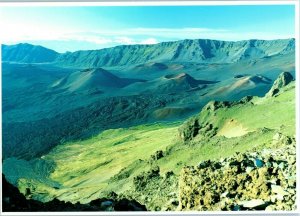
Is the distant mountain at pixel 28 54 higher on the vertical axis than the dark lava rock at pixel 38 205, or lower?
higher

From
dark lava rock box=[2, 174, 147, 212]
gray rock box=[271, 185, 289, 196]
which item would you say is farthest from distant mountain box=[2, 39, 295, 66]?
dark lava rock box=[2, 174, 147, 212]

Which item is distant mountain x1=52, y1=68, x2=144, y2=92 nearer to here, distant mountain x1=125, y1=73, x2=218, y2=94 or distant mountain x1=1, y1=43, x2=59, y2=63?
distant mountain x1=125, y1=73, x2=218, y2=94

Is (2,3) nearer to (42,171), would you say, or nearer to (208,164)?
(208,164)

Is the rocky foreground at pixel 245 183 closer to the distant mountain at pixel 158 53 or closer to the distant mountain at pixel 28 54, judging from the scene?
the distant mountain at pixel 158 53

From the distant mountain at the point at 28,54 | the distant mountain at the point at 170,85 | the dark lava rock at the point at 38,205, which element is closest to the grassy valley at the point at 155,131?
the distant mountain at the point at 170,85

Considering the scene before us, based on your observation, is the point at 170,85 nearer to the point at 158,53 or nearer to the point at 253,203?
the point at 253,203
